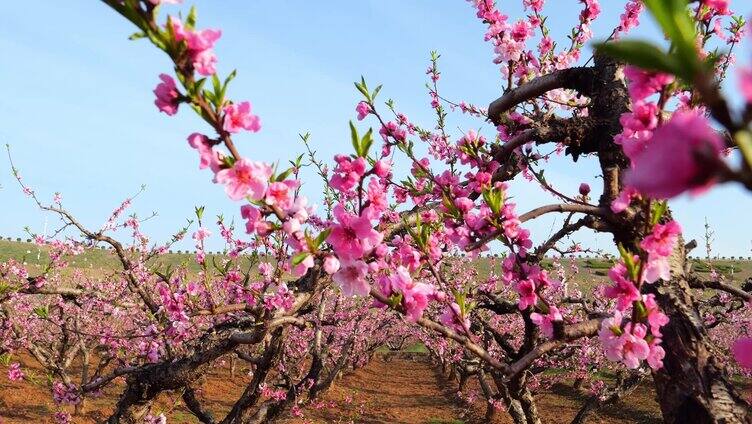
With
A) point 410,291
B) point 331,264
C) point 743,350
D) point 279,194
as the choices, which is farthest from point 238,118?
point 743,350

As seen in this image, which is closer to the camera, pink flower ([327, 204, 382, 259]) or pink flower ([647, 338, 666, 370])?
pink flower ([327, 204, 382, 259])

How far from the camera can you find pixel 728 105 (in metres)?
0.57

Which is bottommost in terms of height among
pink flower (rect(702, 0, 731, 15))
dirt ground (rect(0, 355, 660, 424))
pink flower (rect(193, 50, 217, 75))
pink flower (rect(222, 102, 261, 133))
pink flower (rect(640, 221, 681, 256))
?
dirt ground (rect(0, 355, 660, 424))

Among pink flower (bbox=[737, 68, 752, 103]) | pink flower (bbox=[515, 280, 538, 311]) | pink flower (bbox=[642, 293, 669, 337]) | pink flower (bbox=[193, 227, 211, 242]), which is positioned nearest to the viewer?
pink flower (bbox=[737, 68, 752, 103])

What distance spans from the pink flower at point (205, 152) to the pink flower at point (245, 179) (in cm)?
3

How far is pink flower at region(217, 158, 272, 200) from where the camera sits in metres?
1.53

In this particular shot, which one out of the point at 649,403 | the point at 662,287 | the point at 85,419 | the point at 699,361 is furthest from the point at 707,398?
the point at 649,403

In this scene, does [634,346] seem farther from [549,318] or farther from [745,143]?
[745,143]

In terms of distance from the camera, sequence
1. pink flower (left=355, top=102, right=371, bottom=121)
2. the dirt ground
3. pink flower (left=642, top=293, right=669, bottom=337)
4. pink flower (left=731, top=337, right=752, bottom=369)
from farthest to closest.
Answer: the dirt ground → pink flower (left=355, top=102, right=371, bottom=121) → pink flower (left=642, top=293, right=669, bottom=337) → pink flower (left=731, top=337, right=752, bottom=369)

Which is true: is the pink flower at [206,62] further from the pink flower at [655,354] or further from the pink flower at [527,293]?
the pink flower at [655,354]

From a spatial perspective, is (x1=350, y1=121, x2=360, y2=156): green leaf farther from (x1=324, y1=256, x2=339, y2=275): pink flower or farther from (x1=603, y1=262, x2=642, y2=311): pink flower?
(x1=603, y1=262, x2=642, y2=311): pink flower

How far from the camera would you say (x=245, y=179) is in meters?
1.57

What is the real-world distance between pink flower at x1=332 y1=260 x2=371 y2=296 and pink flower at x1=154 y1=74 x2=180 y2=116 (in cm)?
77

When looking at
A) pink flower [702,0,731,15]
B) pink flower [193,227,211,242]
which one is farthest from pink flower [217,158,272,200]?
pink flower [193,227,211,242]
